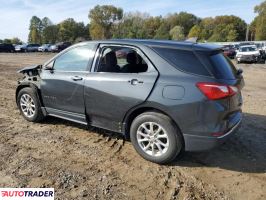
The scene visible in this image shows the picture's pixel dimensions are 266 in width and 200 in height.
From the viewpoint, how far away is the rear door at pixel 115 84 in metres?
4.48

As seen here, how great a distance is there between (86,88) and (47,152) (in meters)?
1.18

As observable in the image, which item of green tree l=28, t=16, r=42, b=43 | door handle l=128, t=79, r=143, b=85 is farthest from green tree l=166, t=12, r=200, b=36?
door handle l=128, t=79, r=143, b=85

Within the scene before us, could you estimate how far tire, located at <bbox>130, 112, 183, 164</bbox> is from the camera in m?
4.31

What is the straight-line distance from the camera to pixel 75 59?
17.8 feet

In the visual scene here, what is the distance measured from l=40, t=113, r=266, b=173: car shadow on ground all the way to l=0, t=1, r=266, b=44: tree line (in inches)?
2950

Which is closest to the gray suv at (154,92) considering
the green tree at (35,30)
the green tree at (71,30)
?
the green tree at (71,30)

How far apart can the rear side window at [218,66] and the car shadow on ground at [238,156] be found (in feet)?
3.98

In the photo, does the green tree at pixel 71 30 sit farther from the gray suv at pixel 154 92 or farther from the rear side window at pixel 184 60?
the rear side window at pixel 184 60

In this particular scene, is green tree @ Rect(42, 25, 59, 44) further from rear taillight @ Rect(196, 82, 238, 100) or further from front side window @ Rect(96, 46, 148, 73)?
rear taillight @ Rect(196, 82, 238, 100)

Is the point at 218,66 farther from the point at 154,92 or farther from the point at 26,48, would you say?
the point at 26,48

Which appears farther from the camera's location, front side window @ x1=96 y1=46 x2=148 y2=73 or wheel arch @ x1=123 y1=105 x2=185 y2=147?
front side window @ x1=96 y1=46 x2=148 y2=73

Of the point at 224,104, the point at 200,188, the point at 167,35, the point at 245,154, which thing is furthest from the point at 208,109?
the point at 167,35

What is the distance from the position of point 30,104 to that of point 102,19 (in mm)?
87650

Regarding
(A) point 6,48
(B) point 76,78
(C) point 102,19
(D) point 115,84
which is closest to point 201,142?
(D) point 115,84
